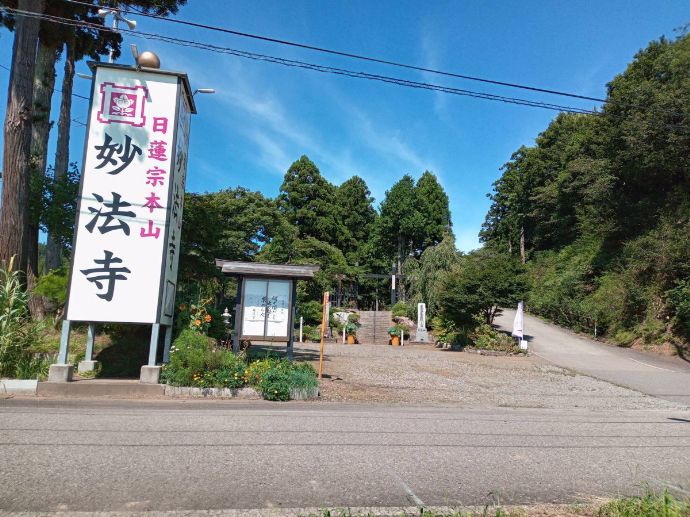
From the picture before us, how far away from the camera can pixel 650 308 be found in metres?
24.6

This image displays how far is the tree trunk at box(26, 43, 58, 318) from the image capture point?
13617 millimetres

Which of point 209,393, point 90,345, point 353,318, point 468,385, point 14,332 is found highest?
point 353,318

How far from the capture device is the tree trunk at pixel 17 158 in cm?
1235

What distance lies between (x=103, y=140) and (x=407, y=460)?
381 inches

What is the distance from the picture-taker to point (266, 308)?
40.2 ft

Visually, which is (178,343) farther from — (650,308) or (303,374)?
(650,308)

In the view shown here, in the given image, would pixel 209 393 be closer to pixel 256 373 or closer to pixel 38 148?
pixel 256 373

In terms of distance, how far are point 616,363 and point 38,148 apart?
2390cm

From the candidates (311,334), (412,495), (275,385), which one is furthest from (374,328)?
(412,495)

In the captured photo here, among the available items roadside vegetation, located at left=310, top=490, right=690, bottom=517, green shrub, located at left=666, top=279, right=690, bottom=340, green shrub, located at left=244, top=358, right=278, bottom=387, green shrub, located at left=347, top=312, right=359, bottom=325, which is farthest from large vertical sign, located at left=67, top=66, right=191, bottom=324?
green shrub, located at left=666, top=279, right=690, bottom=340

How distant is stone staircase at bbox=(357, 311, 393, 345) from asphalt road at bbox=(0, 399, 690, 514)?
22.8m

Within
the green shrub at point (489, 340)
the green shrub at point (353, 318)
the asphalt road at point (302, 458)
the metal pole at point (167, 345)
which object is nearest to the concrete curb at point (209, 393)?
the asphalt road at point (302, 458)

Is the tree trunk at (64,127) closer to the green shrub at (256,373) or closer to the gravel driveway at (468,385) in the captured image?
the gravel driveway at (468,385)

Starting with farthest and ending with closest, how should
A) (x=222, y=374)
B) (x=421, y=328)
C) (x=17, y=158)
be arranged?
(x=421, y=328), (x=17, y=158), (x=222, y=374)
